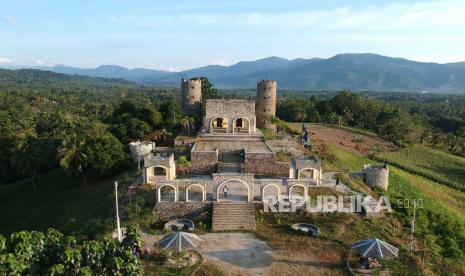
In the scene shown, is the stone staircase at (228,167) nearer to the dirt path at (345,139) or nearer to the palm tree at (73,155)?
the palm tree at (73,155)

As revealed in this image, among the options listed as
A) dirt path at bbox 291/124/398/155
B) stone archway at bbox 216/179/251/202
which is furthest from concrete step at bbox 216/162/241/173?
dirt path at bbox 291/124/398/155

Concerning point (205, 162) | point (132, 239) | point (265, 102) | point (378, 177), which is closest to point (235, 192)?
point (205, 162)

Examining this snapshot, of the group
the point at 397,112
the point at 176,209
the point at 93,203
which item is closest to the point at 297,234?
the point at 176,209

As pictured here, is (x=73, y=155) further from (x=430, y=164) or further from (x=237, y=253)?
(x=430, y=164)

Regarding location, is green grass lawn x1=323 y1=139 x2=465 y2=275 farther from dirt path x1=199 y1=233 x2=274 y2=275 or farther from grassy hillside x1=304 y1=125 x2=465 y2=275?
dirt path x1=199 y1=233 x2=274 y2=275

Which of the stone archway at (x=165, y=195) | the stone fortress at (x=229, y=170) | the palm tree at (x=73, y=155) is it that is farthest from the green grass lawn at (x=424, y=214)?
the palm tree at (x=73, y=155)

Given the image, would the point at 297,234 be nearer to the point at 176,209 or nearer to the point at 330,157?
the point at 176,209
